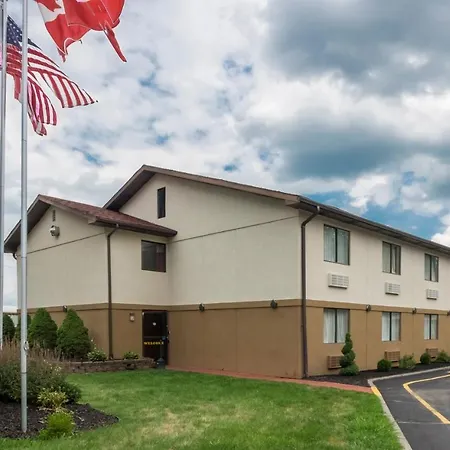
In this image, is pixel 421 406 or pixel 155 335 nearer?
pixel 421 406

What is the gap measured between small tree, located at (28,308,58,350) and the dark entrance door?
10.5 ft

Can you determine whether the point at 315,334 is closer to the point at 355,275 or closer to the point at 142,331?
the point at 355,275

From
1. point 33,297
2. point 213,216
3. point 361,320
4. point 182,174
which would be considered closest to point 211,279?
point 213,216

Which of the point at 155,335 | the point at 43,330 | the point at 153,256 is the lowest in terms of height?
the point at 155,335

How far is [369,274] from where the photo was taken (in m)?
21.0

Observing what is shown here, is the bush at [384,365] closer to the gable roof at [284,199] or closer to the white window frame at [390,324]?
the white window frame at [390,324]

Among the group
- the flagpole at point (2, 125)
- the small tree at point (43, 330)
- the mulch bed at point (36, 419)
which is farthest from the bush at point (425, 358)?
the flagpole at point (2, 125)

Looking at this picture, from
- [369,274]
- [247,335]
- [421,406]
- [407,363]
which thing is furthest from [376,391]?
[407,363]

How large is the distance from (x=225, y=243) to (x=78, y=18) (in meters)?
11.1

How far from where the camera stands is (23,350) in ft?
28.4

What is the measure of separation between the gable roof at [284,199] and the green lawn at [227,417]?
17.5 ft

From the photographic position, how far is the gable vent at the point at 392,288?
2201 cm

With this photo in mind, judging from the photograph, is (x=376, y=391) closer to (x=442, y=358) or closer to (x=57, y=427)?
(x=57, y=427)

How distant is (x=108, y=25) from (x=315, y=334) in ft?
38.0
